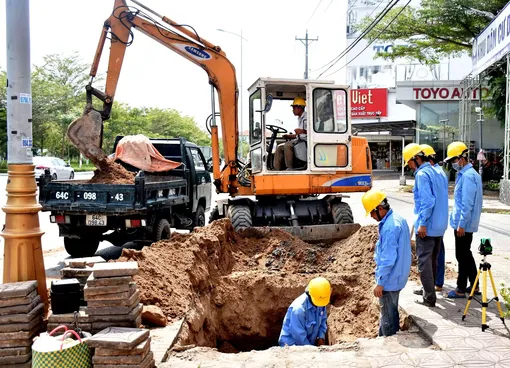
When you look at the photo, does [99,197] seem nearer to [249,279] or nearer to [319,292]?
[249,279]

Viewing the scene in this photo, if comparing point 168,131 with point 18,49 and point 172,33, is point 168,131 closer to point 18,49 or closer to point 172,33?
point 172,33

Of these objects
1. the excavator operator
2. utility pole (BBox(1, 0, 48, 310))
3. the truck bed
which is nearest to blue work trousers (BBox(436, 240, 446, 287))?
the excavator operator

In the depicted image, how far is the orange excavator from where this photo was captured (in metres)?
9.10

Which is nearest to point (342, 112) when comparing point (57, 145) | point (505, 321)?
point (505, 321)

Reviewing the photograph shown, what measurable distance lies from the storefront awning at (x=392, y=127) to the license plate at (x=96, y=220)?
28374 mm

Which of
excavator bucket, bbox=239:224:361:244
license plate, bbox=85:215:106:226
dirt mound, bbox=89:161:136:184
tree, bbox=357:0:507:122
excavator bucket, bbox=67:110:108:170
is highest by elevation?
tree, bbox=357:0:507:122

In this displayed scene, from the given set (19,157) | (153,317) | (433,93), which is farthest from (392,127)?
(19,157)

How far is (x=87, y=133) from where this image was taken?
28.7 feet

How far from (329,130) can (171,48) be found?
133 inches

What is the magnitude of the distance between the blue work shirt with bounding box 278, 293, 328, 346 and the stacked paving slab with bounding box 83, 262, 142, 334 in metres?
2.17

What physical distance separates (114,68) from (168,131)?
170 ft

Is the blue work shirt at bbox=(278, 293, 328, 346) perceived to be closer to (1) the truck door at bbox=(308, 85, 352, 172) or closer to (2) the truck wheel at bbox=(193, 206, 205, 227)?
(1) the truck door at bbox=(308, 85, 352, 172)

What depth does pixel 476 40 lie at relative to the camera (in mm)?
18812

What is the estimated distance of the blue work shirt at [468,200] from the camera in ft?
20.2
